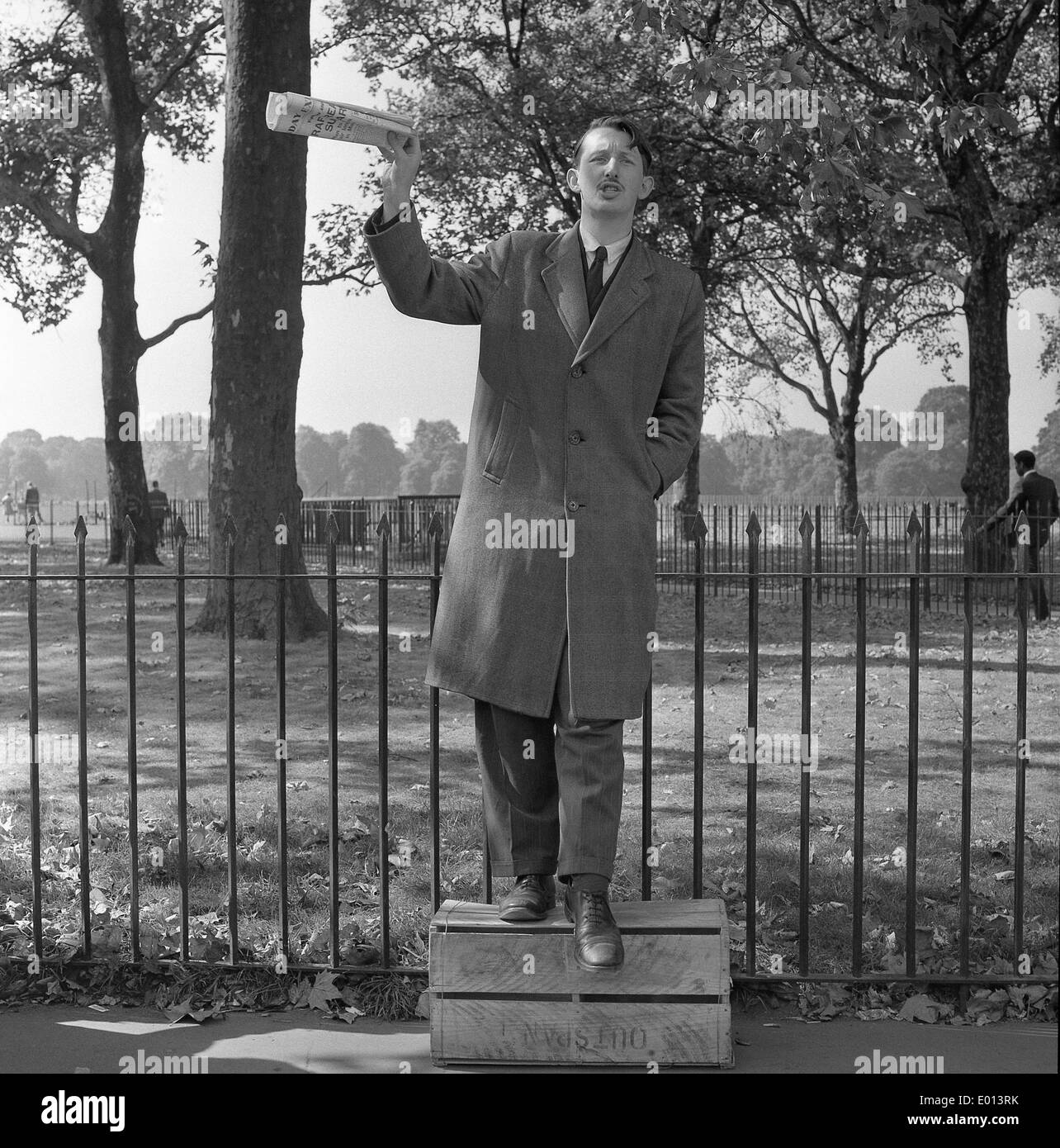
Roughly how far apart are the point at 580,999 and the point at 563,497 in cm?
147

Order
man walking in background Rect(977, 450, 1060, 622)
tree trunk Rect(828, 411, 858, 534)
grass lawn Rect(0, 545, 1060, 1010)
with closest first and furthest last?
grass lawn Rect(0, 545, 1060, 1010) < man walking in background Rect(977, 450, 1060, 622) < tree trunk Rect(828, 411, 858, 534)

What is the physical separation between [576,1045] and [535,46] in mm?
21385

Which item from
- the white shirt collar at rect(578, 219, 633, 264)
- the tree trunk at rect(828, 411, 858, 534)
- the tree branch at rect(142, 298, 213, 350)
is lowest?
the white shirt collar at rect(578, 219, 633, 264)

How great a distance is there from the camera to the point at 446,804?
21.7ft

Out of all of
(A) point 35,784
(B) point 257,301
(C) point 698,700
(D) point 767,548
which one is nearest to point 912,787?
(C) point 698,700

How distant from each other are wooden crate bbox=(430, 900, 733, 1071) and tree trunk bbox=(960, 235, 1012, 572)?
15734 millimetres

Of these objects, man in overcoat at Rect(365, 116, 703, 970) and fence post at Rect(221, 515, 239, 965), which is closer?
man in overcoat at Rect(365, 116, 703, 970)

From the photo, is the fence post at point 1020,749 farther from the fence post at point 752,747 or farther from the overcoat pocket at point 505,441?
the overcoat pocket at point 505,441

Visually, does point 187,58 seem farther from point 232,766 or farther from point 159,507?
point 232,766

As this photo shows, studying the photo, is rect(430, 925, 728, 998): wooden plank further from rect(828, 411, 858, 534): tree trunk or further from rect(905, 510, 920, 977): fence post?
rect(828, 411, 858, 534): tree trunk

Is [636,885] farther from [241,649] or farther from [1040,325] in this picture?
[1040,325]

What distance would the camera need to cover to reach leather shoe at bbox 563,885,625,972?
3.49m

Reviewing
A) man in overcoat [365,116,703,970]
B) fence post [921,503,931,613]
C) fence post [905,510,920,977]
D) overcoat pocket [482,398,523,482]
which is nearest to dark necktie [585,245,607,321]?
man in overcoat [365,116,703,970]

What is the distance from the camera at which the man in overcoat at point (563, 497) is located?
3.59 m
